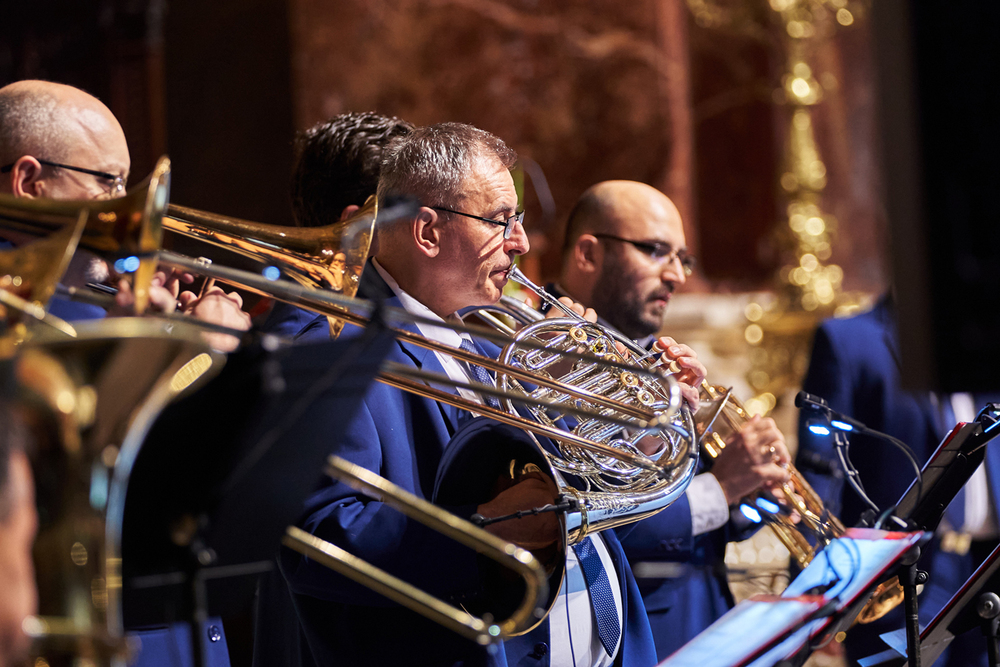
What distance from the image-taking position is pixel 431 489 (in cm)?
237

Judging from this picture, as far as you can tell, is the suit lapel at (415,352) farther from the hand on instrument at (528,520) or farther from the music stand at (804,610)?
the music stand at (804,610)

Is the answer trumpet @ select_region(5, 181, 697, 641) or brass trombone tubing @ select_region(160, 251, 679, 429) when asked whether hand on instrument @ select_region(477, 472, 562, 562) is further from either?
brass trombone tubing @ select_region(160, 251, 679, 429)

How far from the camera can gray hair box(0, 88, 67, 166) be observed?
243 cm

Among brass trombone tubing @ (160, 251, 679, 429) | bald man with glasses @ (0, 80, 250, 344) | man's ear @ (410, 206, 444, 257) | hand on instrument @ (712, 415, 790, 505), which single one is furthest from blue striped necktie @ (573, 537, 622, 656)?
bald man with glasses @ (0, 80, 250, 344)

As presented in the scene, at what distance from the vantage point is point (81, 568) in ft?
4.02

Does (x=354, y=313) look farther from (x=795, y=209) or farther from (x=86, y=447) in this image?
(x=795, y=209)

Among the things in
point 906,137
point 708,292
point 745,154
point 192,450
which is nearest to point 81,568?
point 192,450

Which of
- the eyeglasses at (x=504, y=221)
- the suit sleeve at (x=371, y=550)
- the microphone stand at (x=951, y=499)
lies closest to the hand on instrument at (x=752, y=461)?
the microphone stand at (x=951, y=499)

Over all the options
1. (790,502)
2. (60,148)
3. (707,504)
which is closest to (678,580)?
(707,504)

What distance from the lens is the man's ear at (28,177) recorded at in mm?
2396

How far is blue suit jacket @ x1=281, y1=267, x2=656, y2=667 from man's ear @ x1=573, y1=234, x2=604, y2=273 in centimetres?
148

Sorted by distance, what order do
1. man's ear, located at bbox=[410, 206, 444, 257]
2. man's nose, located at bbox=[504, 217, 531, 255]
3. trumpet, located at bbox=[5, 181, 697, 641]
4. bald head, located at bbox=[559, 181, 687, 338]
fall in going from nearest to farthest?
trumpet, located at bbox=[5, 181, 697, 641] → man's ear, located at bbox=[410, 206, 444, 257] → man's nose, located at bbox=[504, 217, 531, 255] → bald head, located at bbox=[559, 181, 687, 338]

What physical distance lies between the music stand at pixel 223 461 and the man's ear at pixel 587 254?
7.89 feet

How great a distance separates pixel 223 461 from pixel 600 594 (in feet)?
4.27
